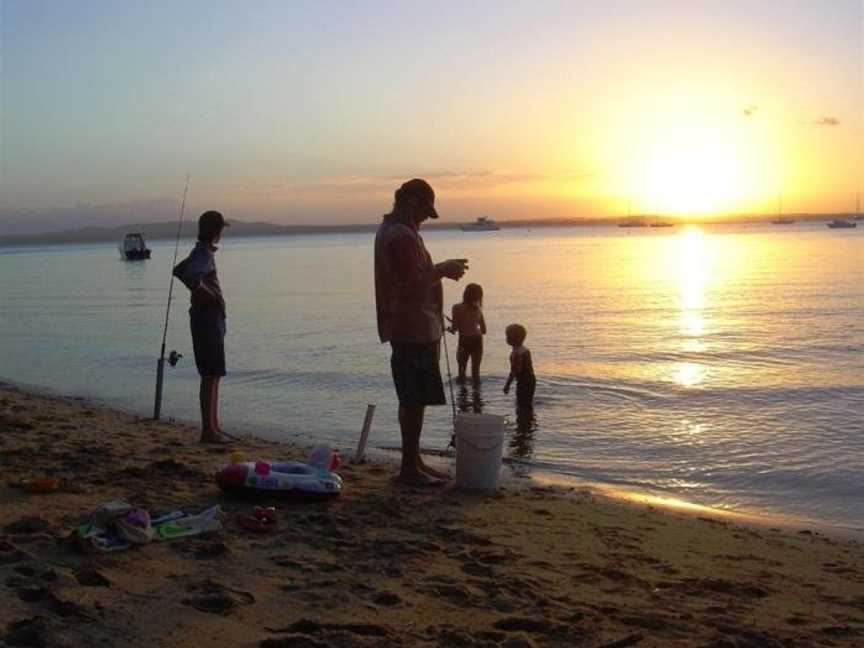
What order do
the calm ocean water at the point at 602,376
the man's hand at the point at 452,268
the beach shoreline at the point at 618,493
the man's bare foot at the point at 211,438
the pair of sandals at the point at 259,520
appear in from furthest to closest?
the calm ocean water at the point at 602,376 < the man's bare foot at the point at 211,438 < the beach shoreline at the point at 618,493 < the man's hand at the point at 452,268 < the pair of sandals at the point at 259,520

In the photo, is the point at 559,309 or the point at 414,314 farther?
the point at 559,309

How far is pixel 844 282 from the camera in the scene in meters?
32.1

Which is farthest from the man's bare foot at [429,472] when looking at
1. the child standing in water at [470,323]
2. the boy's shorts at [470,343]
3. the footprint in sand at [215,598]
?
the boy's shorts at [470,343]

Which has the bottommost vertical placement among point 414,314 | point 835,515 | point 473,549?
point 835,515

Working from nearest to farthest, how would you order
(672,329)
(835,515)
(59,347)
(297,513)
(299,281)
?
1. (297,513)
2. (835,515)
3. (59,347)
4. (672,329)
5. (299,281)

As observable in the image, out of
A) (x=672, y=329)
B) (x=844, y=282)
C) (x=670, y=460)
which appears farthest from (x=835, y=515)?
(x=844, y=282)

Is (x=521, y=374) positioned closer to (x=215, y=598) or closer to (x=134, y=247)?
(x=215, y=598)

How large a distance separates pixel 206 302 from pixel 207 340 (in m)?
0.30

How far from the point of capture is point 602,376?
13656 millimetres

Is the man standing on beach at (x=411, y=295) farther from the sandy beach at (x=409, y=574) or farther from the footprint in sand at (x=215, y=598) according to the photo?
the footprint in sand at (x=215, y=598)

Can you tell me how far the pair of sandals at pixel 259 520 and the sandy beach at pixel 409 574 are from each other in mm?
48

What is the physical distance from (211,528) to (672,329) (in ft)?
54.6

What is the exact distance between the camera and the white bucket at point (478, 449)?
247 inches

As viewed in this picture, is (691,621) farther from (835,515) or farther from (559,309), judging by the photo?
(559,309)
